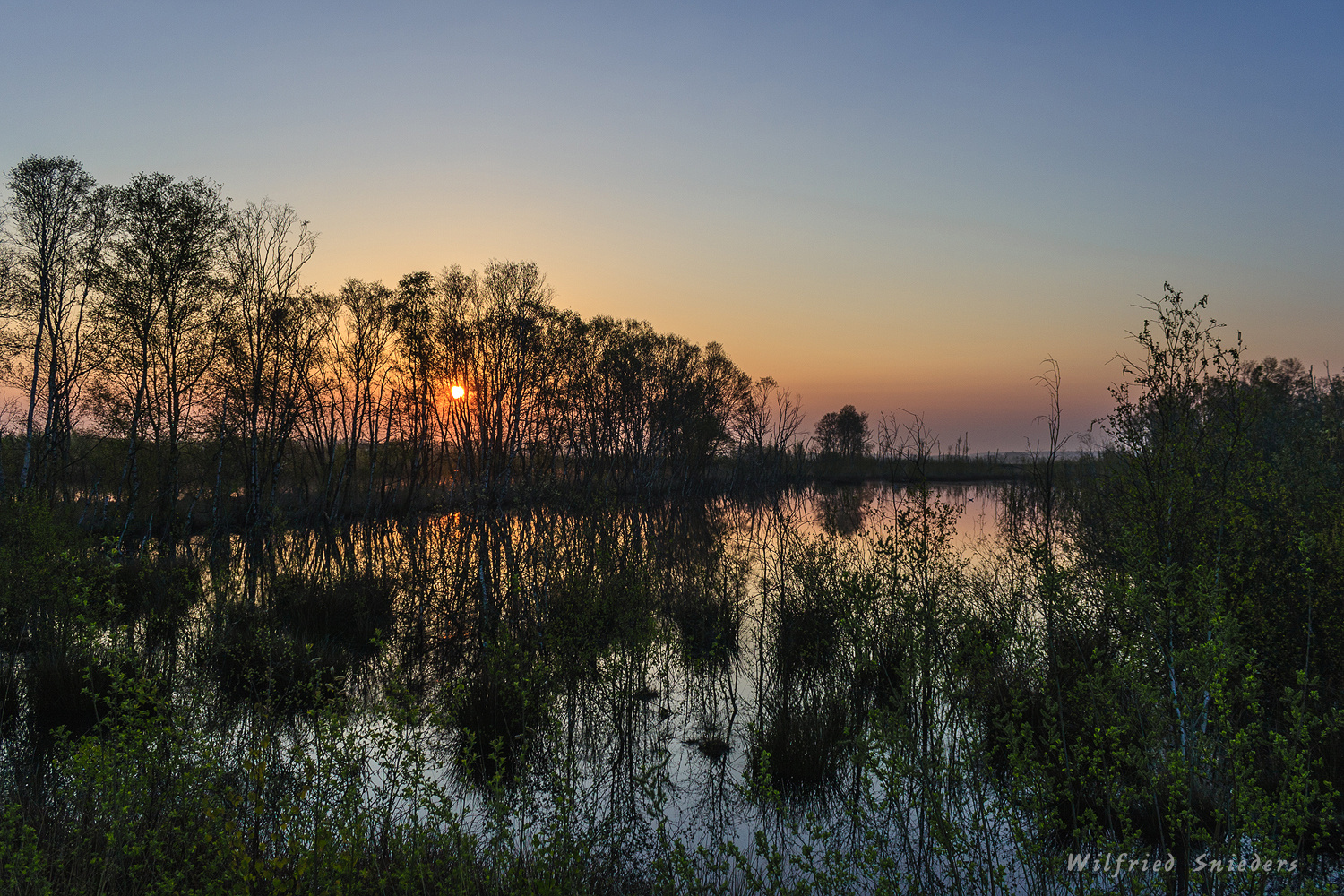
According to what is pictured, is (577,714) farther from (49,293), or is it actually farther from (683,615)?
(49,293)

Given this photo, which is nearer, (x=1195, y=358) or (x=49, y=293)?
(x=1195, y=358)

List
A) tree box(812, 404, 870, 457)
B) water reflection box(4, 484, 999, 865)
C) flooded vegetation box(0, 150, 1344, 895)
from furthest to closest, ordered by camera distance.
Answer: tree box(812, 404, 870, 457) < water reflection box(4, 484, 999, 865) < flooded vegetation box(0, 150, 1344, 895)

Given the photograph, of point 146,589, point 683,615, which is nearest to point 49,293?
point 146,589

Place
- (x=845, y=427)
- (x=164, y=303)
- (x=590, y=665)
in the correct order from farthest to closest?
(x=845, y=427) → (x=164, y=303) → (x=590, y=665)

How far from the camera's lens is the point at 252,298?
25672mm

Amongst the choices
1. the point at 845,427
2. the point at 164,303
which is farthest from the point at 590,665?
the point at 845,427

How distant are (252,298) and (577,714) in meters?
24.3

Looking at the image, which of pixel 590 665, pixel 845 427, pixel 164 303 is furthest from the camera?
pixel 845 427

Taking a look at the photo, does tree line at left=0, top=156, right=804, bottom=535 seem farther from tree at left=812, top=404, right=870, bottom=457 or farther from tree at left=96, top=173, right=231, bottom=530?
tree at left=812, top=404, right=870, bottom=457

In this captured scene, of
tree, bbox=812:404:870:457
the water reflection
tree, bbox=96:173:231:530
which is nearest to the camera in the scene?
the water reflection

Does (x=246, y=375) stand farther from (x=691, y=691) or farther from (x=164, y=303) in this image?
(x=691, y=691)

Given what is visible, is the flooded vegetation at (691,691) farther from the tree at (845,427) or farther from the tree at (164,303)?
the tree at (845,427)

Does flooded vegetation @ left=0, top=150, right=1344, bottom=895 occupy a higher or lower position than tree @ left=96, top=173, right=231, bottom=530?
lower

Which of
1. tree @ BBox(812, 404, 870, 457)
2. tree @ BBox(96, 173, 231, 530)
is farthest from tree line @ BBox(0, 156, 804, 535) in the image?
tree @ BBox(812, 404, 870, 457)
